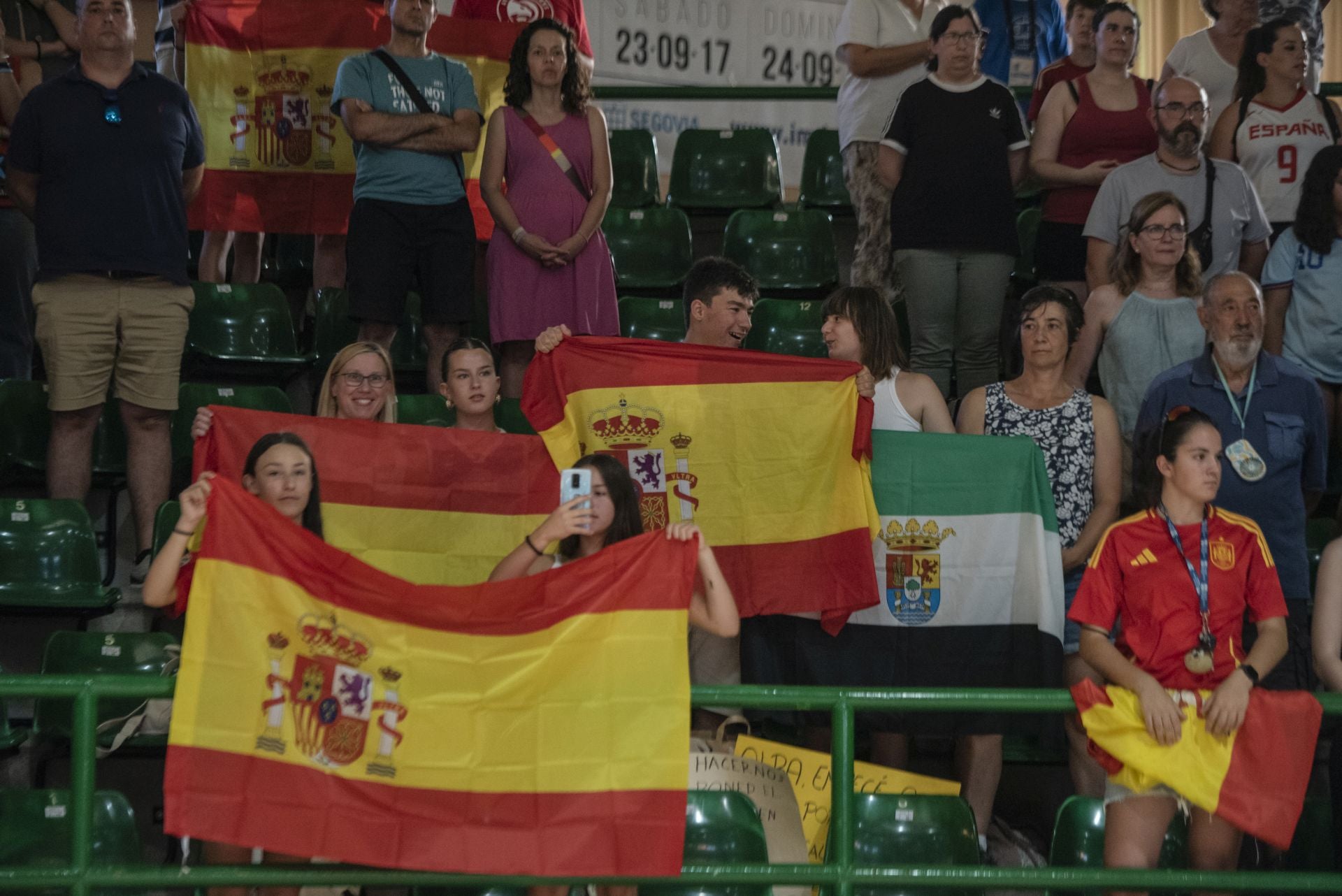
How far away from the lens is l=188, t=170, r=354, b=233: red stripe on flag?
7.98 m

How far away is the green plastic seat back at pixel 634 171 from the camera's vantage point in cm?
893

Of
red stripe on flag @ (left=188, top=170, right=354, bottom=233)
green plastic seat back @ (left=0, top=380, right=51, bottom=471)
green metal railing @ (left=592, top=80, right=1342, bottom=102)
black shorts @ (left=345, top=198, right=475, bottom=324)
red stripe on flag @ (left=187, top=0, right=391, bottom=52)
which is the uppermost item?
red stripe on flag @ (left=187, top=0, right=391, bottom=52)

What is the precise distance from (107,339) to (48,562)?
0.94 meters

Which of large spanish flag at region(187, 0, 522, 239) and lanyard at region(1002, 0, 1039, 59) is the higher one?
lanyard at region(1002, 0, 1039, 59)

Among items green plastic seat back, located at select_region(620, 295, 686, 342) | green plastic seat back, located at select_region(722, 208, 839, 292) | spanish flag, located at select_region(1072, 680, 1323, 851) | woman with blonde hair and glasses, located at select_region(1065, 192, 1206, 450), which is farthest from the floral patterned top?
green plastic seat back, located at select_region(722, 208, 839, 292)

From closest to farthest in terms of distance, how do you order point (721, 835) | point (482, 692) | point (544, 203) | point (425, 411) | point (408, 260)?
1. point (482, 692)
2. point (721, 835)
3. point (425, 411)
4. point (544, 203)
5. point (408, 260)

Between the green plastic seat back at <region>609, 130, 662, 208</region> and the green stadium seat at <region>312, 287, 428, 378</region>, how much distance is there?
1.77 m

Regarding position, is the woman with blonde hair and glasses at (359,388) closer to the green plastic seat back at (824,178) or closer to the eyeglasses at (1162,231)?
the eyeglasses at (1162,231)

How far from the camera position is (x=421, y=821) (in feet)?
13.0

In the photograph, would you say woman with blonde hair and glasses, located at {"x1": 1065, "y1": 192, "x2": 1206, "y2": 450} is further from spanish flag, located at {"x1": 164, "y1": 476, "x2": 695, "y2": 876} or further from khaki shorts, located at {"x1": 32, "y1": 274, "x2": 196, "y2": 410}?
khaki shorts, located at {"x1": 32, "y1": 274, "x2": 196, "y2": 410}

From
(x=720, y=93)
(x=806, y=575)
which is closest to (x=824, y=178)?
(x=720, y=93)

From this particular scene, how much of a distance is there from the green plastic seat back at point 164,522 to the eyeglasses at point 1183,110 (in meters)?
4.34

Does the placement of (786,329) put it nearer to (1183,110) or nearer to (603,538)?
(1183,110)

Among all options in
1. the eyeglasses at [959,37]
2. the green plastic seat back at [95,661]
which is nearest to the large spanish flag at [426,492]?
the green plastic seat back at [95,661]
